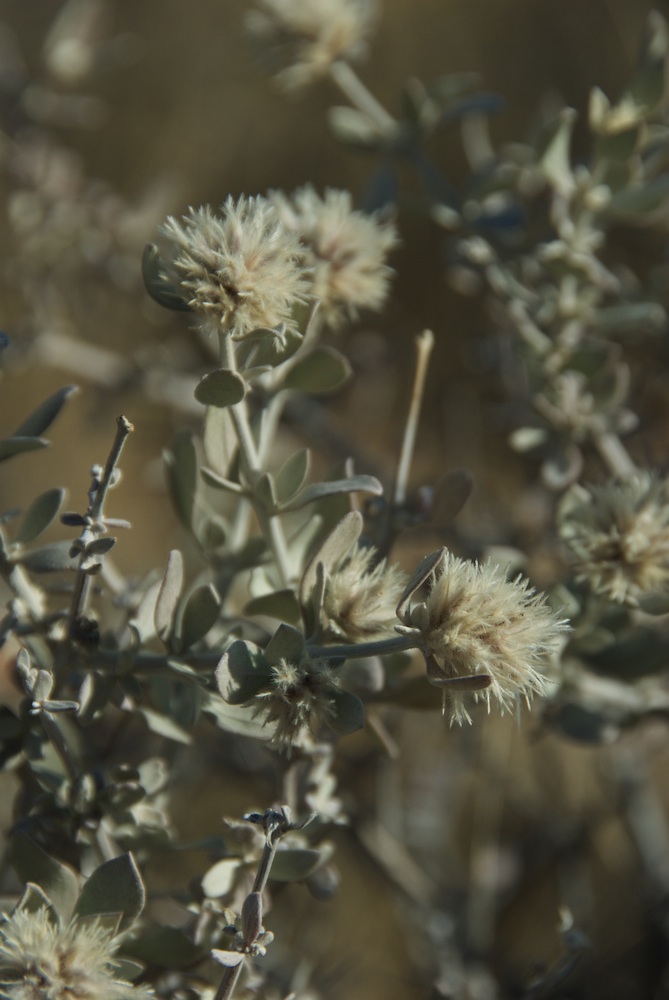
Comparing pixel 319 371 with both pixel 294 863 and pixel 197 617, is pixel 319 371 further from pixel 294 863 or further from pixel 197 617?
pixel 294 863

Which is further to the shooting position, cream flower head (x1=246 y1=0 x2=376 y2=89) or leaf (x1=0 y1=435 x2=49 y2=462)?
cream flower head (x1=246 y1=0 x2=376 y2=89)

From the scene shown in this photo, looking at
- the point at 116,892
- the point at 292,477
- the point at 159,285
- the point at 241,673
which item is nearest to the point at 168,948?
the point at 116,892

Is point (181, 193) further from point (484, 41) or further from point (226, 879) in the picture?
point (226, 879)

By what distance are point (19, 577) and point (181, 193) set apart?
49.9 inches

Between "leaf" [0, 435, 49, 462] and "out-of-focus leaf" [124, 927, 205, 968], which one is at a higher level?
"leaf" [0, 435, 49, 462]

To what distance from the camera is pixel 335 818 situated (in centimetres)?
63

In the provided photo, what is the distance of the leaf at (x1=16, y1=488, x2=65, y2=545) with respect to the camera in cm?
61

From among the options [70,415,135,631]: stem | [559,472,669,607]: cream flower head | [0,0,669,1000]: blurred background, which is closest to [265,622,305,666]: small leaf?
[70,415,135,631]: stem

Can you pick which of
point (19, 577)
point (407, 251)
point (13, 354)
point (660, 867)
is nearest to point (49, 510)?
point (19, 577)

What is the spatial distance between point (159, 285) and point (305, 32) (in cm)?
50

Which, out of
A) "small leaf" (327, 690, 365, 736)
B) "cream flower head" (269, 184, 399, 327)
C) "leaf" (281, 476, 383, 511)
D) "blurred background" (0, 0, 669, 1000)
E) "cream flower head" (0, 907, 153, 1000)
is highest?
"cream flower head" (269, 184, 399, 327)

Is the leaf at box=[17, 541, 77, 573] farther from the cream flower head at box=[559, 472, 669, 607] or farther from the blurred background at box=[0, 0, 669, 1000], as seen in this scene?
the blurred background at box=[0, 0, 669, 1000]

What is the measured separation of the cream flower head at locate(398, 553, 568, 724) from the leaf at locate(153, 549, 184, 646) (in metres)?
0.14

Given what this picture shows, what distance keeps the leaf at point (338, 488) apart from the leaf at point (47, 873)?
26 cm
